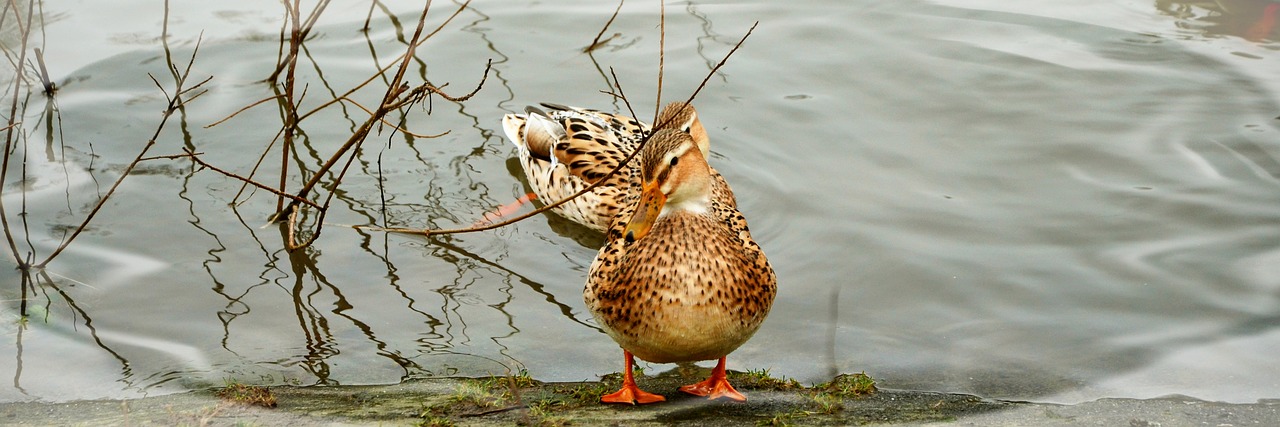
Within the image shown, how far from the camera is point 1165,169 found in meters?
6.86

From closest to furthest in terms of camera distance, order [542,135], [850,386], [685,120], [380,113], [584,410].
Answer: [584,410] < [850,386] < [380,113] < [685,120] < [542,135]

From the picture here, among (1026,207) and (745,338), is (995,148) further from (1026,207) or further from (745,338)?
(745,338)

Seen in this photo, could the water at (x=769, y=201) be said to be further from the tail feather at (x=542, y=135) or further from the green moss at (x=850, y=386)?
the tail feather at (x=542, y=135)

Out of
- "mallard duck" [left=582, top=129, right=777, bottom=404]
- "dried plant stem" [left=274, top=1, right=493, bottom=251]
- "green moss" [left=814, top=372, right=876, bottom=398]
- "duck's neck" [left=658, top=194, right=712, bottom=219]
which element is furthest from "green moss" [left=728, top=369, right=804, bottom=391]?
"dried plant stem" [left=274, top=1, right=493, bottom=251]

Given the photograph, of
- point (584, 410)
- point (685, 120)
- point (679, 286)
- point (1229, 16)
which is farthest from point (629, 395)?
point (1229, 16)

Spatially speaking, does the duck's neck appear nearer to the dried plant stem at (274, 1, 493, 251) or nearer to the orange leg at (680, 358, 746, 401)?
the orange leg at (680, 358, 746, 401)

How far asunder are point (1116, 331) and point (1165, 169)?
2.01 metres

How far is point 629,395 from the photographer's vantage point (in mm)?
4262

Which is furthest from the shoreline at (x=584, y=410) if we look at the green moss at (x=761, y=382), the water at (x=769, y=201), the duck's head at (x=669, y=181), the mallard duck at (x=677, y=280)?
the duck's head at (x=669, y=181)

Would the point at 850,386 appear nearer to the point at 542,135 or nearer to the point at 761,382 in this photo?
the point at 761,382

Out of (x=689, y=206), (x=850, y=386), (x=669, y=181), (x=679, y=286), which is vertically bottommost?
Result: (x=850, y=386)

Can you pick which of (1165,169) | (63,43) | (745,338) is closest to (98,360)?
(745,338)

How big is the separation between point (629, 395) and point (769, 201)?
269 centimetres

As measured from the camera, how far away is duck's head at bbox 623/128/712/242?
13.5 ft
